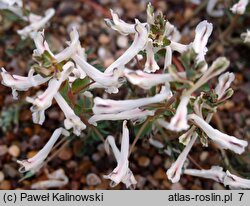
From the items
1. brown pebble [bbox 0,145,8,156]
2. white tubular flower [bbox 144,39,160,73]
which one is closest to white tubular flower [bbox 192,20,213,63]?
white tubular flower [bbox 144,39,160,73]

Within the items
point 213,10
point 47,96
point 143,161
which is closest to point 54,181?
point 143,161

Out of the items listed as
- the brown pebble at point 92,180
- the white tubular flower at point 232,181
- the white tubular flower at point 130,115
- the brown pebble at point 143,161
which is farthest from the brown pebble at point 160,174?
the white tubular flower at point 130,115

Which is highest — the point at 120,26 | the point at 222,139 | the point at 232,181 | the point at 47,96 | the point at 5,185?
the point at 120,26

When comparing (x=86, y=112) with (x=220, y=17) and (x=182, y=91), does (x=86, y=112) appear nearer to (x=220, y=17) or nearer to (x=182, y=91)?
(x=182, y=91)

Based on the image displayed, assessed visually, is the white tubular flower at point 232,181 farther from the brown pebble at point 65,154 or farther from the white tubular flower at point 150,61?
the brown pebble at point 65,154

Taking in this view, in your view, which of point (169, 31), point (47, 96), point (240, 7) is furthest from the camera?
point (240, 7)

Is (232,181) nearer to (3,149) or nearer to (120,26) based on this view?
(120,26)

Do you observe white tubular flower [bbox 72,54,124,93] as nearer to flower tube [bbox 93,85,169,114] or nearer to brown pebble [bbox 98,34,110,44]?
flower tube [bbox 93,85,169,114]
